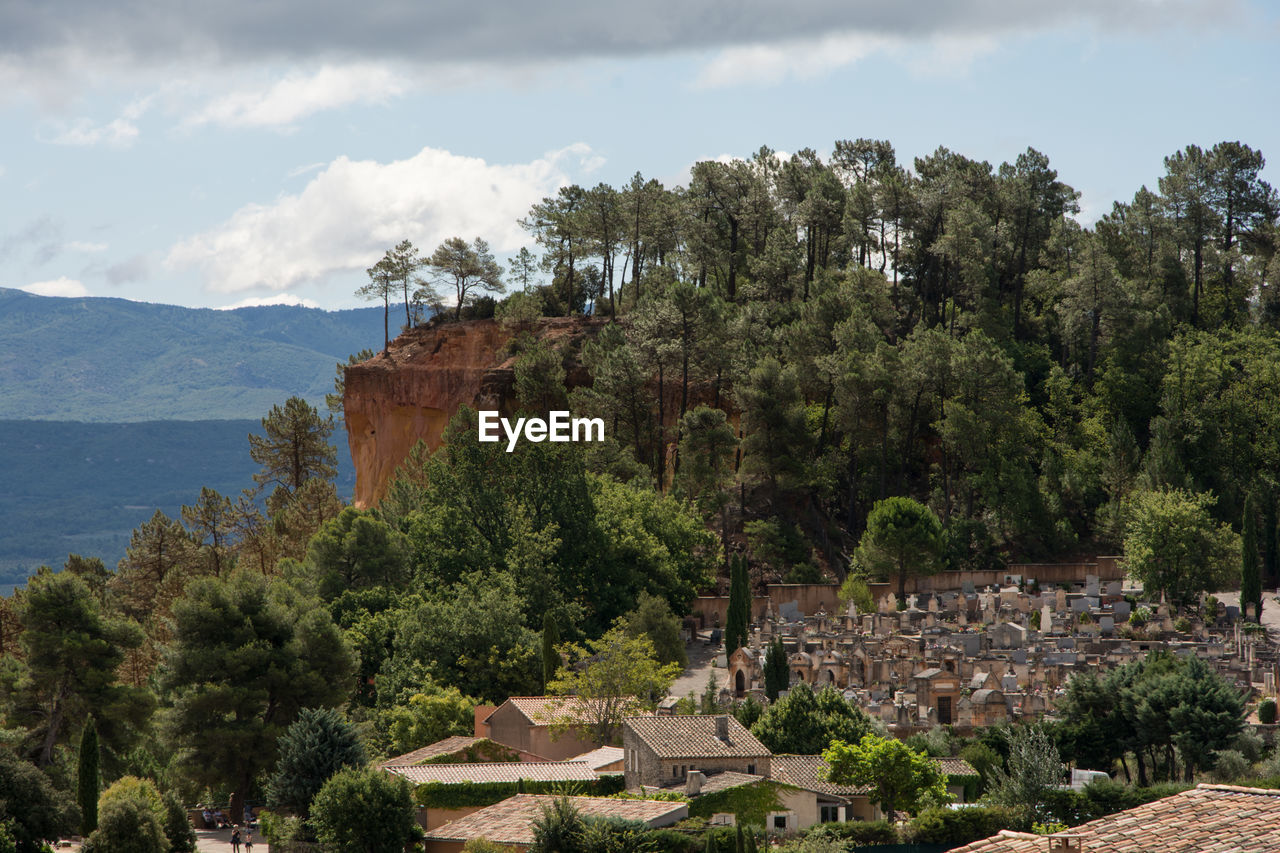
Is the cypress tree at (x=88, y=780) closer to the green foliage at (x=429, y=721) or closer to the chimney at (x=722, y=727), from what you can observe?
the green foliage at (x=429, y=721)

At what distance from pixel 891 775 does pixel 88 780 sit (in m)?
21.1

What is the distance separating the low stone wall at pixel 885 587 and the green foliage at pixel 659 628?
9.03 metres

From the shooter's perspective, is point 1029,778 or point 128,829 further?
point 128,829

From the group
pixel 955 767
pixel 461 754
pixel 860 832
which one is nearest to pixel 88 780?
pixel 461 754

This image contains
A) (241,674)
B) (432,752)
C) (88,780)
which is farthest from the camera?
(241,674)

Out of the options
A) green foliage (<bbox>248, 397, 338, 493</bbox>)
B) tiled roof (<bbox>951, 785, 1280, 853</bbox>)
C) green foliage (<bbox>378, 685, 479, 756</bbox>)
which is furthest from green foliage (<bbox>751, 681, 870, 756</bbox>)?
green foliage (<bbox>248, 397, 338, 493</bbox>)

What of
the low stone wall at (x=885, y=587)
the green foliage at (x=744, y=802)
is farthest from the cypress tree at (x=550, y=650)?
the green foliage at (x=744, y=802)

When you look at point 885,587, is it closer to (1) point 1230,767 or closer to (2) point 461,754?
(1) point 1230,767

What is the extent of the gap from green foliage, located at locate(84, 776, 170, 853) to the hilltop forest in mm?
5684

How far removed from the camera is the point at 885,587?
7531 centimetres

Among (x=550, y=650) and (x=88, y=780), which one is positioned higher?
(x=550, y=650)

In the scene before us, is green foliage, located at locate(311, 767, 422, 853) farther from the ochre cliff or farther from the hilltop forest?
the ochre cliff

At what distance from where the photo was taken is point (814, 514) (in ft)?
275

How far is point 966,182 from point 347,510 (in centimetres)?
4265
